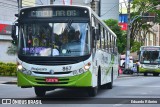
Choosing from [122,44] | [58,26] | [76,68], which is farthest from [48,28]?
[122,44]

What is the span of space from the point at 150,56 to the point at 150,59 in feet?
1.04

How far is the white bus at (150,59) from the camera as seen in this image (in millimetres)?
50250

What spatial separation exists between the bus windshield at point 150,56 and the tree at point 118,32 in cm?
909

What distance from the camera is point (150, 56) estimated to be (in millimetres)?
50406

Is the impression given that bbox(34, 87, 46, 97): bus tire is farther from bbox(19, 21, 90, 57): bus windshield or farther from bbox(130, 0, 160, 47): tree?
bbox(130, 0, 160, 47): tree

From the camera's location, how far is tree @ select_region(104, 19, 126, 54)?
193 ft

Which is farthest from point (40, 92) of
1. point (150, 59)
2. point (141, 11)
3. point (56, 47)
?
point (141, 11)

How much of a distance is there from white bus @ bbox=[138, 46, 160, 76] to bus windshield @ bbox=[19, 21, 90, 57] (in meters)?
33.6

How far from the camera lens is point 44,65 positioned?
16953 mm

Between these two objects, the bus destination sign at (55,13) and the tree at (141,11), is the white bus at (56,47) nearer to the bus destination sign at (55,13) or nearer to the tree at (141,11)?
the bus destination sign at (55,13)

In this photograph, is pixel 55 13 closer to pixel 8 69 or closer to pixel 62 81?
pixel 62 81

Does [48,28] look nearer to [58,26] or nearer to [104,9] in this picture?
[58,26]

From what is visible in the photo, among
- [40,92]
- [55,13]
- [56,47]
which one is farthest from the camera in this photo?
[40,92]

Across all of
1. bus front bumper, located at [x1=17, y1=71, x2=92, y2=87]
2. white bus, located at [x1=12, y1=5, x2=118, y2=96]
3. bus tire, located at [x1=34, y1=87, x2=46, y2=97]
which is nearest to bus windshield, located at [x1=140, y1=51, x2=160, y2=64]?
bus tire, located at [x1=34, y1=87, x2=46, y2=97]
